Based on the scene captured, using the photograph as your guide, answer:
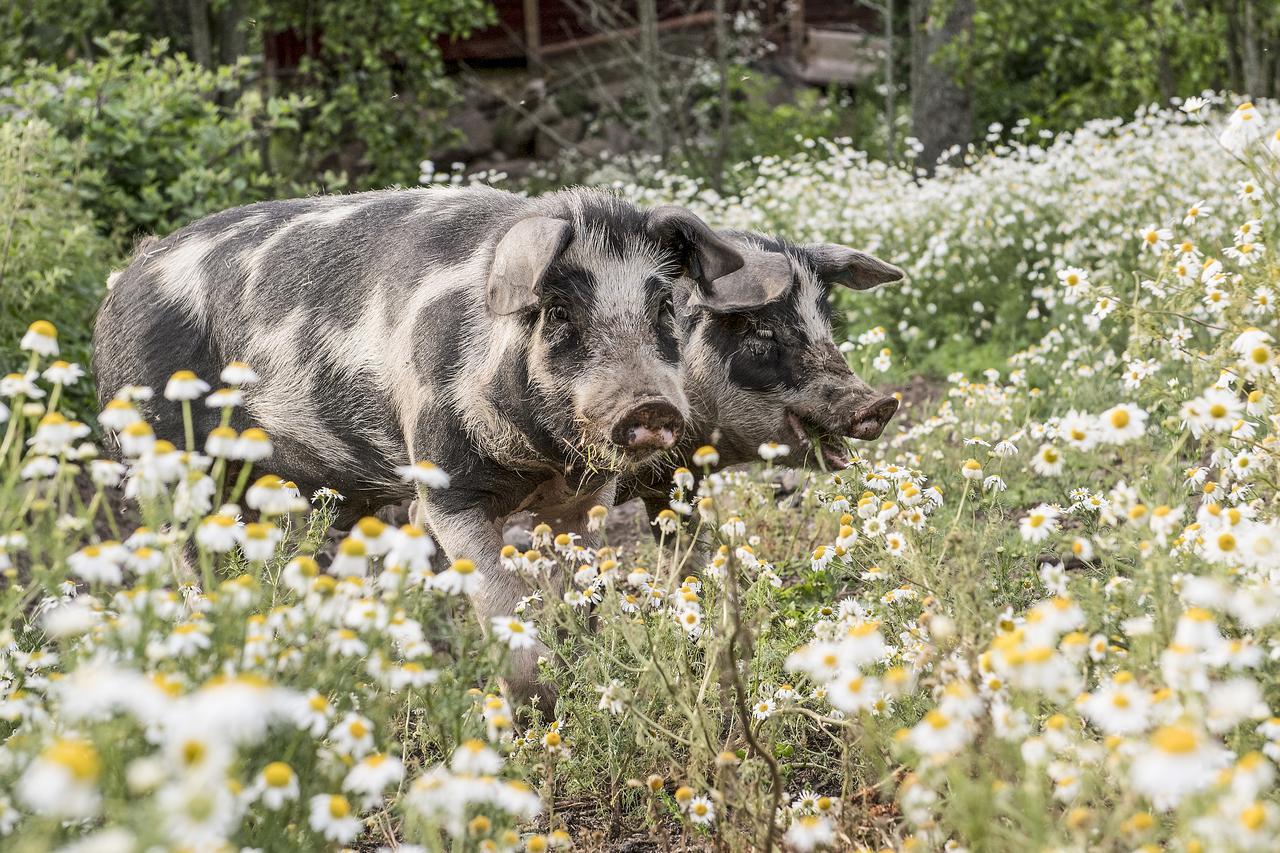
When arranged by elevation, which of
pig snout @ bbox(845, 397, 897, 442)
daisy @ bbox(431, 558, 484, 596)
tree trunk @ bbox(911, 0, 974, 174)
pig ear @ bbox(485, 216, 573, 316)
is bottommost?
tree trunk @ bbox(911, 0, 974, 174)

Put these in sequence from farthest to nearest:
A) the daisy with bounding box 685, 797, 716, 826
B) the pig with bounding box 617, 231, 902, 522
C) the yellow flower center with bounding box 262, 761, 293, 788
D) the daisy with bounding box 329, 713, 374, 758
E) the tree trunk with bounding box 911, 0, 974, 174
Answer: the tree trunk with bounding box 911, 0, 974, 174, the pig with bounding box 617, 231, 902, 522, the daisy with bounding box 685, 797, 716, 826, the daisy with bounding box 329, 713, 374, 758, the yellow flower center with bounding box 262, 761, 293, 788

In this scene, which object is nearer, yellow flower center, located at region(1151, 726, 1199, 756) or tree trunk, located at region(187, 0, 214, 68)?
yellow flower center, located at region(1151, 726, 1199, 756)

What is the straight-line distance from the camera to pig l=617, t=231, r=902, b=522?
4.38m

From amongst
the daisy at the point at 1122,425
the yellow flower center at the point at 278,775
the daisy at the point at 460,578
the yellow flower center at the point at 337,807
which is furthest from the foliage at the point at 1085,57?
the yellow flower center at the point at 278,775

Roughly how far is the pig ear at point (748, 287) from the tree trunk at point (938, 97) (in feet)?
30.9

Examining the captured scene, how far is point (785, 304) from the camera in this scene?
4484 mm

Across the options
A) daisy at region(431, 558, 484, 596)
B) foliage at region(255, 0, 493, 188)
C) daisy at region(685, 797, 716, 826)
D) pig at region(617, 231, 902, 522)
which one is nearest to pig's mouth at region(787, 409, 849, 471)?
pig at region(617, 231, 902, 522)

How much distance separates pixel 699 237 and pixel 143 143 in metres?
4.90

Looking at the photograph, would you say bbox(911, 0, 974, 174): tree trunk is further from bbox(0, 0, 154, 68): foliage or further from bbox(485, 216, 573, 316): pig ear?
bbox(485, 216, 573, 316): pig ear

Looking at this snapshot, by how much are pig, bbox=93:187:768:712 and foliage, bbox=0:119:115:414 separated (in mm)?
1447

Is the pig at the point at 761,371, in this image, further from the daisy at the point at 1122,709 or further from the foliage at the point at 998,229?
the foliage at the point at 998,229

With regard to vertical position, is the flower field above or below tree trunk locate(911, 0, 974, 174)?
above

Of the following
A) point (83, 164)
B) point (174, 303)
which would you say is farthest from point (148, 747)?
point (83, 164)

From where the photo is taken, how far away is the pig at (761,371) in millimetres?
4375
